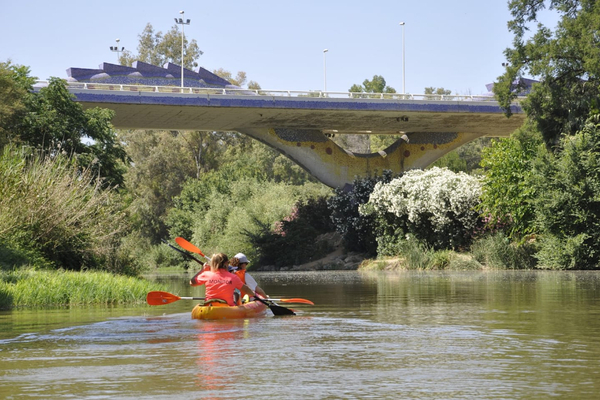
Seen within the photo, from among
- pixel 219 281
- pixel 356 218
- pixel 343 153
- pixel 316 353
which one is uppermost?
pixel 343 153

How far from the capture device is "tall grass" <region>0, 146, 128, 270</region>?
21.6 metres

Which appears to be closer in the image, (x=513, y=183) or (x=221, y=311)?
(x=221, y=311)

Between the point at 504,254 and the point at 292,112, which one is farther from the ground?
the point at 292,112

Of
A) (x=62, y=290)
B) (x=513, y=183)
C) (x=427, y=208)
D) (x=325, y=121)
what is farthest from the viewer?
(x=325, y=121)

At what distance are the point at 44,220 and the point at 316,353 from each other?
552 inches

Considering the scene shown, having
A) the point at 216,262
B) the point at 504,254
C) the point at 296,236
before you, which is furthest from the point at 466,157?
the point at 216,262

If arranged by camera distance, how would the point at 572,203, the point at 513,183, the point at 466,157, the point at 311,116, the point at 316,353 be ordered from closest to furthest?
the point at 316,353, the point at 572,203, the point at 513,183, the point at 311,116, the point at 466,157

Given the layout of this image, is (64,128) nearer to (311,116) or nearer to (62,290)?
(62,290)

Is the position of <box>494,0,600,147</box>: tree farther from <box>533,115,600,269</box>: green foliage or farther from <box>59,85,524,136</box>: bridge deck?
<box>59,85,524,136</box>: bridge deck

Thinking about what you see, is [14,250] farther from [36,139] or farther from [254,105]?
[254,105]

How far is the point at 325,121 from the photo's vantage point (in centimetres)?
5481

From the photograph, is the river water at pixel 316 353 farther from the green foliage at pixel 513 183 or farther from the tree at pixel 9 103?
the green foliage at pixel 513 183

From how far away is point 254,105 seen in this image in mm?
49156

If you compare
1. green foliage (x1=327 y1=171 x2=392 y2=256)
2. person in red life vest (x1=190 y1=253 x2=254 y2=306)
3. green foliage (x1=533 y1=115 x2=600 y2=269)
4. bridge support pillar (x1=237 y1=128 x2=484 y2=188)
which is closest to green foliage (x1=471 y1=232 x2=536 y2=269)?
green foliage (x1=533 y1=115 x2=600 y2=269)
